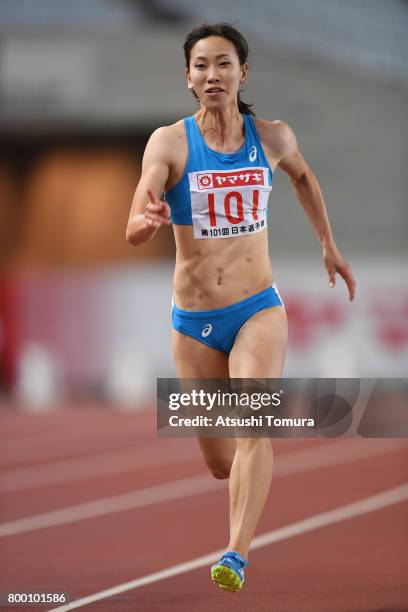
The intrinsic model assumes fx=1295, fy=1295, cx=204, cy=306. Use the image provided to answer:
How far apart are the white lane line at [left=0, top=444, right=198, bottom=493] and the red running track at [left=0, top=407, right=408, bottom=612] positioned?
0.02m

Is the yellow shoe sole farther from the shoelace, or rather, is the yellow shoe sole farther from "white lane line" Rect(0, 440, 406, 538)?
"white lane line" Rect(0, 440, 406, 538)

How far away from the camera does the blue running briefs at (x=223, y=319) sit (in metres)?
5.08

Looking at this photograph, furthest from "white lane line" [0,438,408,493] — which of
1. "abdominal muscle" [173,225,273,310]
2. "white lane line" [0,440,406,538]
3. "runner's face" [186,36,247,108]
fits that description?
"runner's face" [186,36,247,108]

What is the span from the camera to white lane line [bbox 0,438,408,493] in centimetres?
1111

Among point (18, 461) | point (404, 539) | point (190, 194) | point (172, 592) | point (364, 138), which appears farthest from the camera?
point (364, 138)

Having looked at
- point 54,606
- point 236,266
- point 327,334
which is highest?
point 327,334

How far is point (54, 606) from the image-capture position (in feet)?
16.8

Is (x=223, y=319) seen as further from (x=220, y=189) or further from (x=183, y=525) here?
(x=183, y=525)

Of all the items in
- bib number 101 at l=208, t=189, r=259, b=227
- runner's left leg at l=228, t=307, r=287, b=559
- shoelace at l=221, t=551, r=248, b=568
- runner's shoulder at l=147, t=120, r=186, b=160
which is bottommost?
shoelace at l=221, t=551, r=248, b=568

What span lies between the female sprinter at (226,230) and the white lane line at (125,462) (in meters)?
5.48

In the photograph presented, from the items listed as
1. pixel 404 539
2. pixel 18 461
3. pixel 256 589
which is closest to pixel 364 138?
pixel 18 461

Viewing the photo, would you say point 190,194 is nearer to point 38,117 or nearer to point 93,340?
point 93,340

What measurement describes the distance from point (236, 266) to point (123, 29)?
16.4 meters

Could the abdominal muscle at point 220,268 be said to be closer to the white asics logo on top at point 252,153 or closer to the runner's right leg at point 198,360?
the runner's right leg at point 198,360
